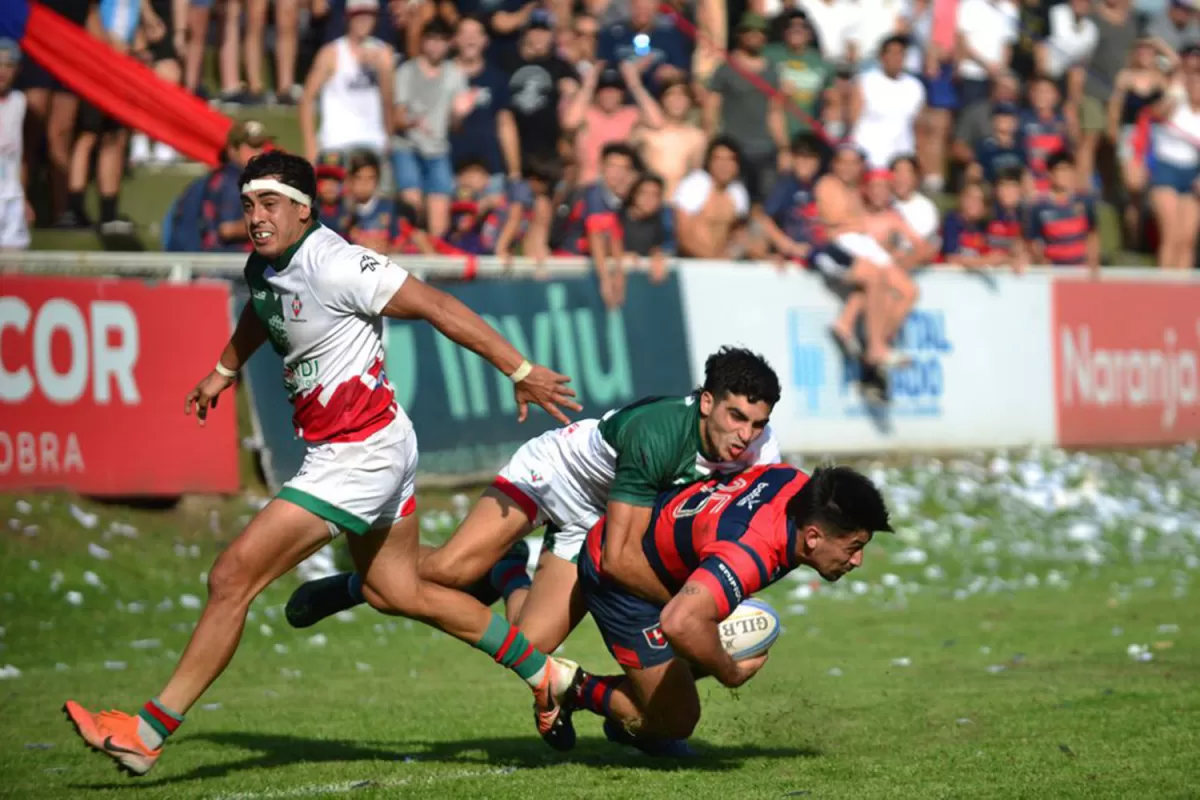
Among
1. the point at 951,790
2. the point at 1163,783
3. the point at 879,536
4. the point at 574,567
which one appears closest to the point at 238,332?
the point at 574,567

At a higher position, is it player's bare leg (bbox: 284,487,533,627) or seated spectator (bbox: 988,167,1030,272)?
seated spectator (bbox: 988,167,1030,272)

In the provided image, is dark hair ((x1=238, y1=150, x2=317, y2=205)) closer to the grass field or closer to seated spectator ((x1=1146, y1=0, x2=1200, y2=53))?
the grass field

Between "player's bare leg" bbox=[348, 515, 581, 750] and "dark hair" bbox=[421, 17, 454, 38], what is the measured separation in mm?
9439

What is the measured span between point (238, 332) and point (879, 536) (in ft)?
29.8

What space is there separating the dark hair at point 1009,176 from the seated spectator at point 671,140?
3.82m

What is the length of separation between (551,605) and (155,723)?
222cm

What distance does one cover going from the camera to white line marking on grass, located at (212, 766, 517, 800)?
7262mm

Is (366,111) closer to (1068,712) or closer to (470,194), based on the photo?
(470,194)

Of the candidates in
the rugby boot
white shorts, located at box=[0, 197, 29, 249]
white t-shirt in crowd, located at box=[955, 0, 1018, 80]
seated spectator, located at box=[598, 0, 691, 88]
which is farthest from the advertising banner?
the rugby boot

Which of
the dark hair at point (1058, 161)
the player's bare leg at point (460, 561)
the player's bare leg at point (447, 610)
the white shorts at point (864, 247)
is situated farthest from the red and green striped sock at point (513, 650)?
the dark hair at point (1058, 161)

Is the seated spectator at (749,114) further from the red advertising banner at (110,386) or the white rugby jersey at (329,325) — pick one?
the white rugby jersey at (329,325)

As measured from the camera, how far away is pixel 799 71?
64.4 ft

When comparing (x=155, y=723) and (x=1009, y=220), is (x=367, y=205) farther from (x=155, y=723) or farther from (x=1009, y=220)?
(x=155, y=723)

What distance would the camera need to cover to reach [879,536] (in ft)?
52.9
